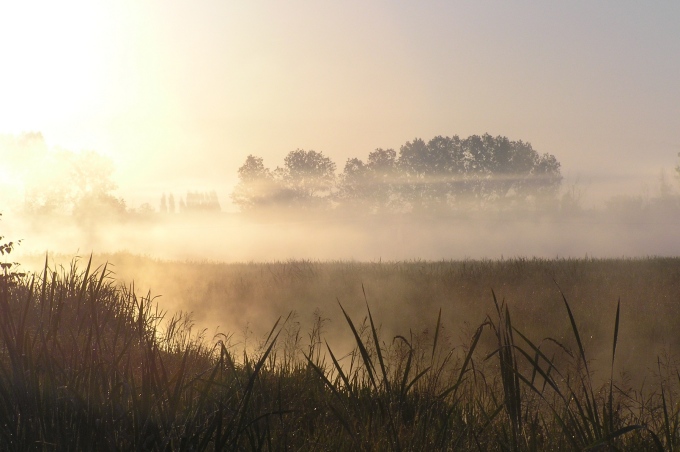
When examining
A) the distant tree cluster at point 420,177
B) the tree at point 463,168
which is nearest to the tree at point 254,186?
the distant tree cluster at point 420,177

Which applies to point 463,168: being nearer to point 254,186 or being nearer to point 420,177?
point 420,177

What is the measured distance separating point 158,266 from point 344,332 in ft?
45.1

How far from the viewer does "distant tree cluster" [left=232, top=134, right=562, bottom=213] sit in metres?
51.5

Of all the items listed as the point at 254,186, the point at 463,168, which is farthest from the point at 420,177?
the point at 254,186

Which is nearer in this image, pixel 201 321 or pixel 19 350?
pixel 19 350

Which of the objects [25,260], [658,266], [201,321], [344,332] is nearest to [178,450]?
[344,332]

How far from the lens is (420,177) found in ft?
172

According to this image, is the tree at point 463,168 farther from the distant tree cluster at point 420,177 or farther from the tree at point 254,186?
the tree at point 254,186

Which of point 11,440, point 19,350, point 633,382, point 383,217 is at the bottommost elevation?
point 633,382

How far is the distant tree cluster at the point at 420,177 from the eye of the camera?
51.5m

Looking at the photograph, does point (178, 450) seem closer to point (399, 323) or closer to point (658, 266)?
point (399, 323)

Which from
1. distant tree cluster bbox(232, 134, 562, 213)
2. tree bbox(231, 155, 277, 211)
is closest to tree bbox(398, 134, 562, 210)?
distant tree cluster bbox(232, 134, 562, 213)

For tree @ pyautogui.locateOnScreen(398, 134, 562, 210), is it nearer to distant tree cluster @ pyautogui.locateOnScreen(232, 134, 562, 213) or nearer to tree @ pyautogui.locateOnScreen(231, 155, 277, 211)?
distant tree cluster @ pyautogui.locateOnScreen(232, 134, 562, 213)

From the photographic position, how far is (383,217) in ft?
178
